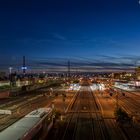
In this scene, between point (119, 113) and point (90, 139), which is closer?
point (90, 139)

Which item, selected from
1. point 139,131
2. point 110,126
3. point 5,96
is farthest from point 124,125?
point 5,96

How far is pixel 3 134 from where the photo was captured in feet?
57.1

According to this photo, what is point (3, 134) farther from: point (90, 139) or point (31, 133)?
point (90, 139)

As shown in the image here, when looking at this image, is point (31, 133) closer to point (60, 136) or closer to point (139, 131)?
point (60, 136)

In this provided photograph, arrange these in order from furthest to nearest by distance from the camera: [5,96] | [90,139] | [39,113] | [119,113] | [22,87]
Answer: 1. [22,87]
2. [5,96]
3. [119,113]
4. [90,139]
5. [39,113]

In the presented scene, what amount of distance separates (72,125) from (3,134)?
23012mm

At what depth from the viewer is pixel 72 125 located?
130 feet

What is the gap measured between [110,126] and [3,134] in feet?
78.6

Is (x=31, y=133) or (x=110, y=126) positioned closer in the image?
(x=31, y=133)

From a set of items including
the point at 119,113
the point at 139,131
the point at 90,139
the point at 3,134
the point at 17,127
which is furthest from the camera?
the point at 119,113

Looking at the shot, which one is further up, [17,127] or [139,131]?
[17,127]

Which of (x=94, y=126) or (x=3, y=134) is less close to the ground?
(x=3, y=134)

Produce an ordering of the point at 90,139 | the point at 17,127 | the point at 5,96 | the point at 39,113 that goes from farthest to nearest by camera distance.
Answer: the point at 5,96, the point at 90,139, the point at 39,113, the point at 17,127

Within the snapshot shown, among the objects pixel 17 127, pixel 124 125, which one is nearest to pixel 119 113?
pixel 124 125
